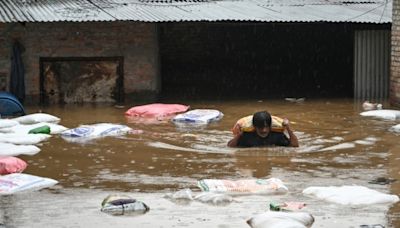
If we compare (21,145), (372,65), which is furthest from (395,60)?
(21,145)

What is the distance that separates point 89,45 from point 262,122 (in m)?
7.48

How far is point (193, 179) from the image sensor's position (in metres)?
7.61

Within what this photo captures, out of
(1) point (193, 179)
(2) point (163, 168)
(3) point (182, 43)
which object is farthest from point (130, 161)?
(3) point (182, 43)

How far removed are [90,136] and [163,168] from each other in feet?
8.02

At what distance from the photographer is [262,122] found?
28.5 feet

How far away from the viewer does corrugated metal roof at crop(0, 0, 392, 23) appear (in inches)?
577

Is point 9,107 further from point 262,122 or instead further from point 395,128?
point 395,128

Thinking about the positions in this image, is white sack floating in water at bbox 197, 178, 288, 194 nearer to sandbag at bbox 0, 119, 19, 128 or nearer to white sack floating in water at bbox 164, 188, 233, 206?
white sack floating in water at bbox 164, 188, 233, 206

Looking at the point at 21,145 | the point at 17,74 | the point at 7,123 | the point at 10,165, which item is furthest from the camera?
the point at 17,74

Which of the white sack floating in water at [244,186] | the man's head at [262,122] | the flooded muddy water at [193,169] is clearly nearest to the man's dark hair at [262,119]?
the man's head at [262,122]

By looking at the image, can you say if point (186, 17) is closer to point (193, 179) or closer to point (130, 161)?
point (130, 161)

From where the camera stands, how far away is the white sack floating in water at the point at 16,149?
891 cm

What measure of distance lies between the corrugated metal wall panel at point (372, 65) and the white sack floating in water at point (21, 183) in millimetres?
9909

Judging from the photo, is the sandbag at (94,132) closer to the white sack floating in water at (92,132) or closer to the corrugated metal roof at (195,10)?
the white sack floating in water at (92,132)
